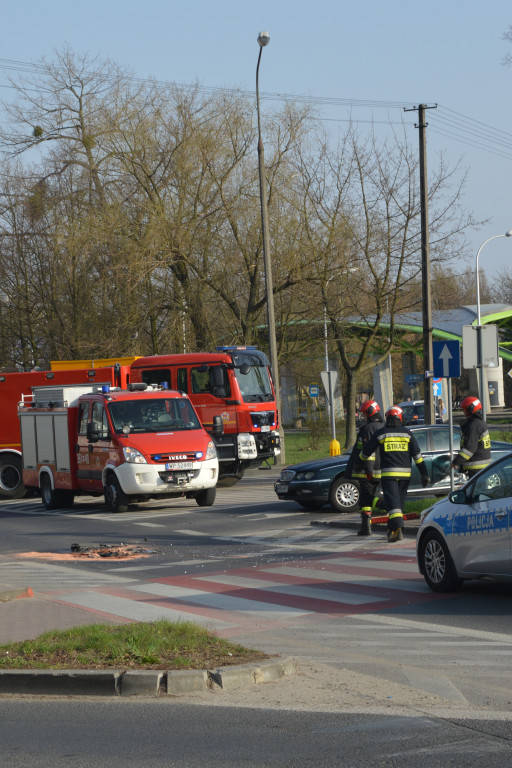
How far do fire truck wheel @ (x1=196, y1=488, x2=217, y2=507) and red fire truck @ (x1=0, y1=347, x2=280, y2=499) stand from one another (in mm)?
3997

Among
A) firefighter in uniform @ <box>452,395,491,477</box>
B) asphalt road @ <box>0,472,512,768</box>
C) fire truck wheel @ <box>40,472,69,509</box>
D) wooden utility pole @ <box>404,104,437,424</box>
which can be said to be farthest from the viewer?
wooden utility pole @ <box>404,104,437,424</box>

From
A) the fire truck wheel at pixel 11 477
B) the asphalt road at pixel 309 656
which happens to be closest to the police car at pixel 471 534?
the asphalt road at pixel 309 656

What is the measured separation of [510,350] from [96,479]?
209 feet

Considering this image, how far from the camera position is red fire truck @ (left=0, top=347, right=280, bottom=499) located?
25.5 m

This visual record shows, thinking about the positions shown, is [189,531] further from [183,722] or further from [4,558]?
[183,722]

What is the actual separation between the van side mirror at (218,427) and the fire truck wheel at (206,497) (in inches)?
161

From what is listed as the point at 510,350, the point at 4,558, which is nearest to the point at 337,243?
the point at 4,558

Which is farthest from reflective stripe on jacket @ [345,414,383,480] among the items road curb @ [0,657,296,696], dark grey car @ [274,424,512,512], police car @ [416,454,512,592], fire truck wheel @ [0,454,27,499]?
fire truck wheel @ [0,454,27,499]

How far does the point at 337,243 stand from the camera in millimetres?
32531

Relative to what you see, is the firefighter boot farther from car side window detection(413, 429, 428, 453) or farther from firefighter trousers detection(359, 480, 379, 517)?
car side window detection(413, 429, 428, 453)

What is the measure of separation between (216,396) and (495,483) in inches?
648

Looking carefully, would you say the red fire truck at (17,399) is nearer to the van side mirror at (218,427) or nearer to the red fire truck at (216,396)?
A: the red fire truck at (216,396)

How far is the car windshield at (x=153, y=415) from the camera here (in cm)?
2069

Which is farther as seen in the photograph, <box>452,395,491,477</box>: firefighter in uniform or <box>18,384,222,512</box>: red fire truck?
<box>18,384,222,512</box>: red fire truck
